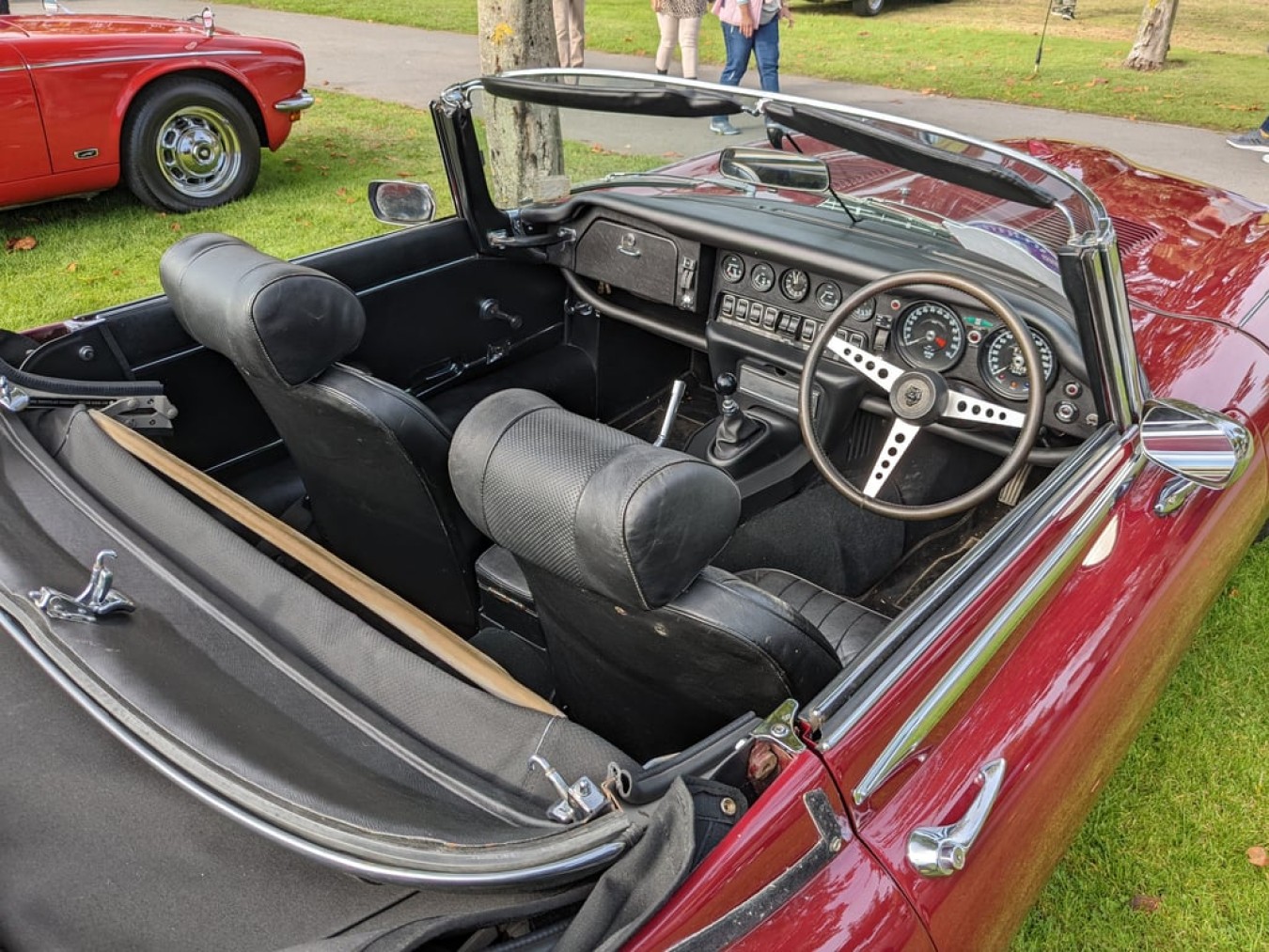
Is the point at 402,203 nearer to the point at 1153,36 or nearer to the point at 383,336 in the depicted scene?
the point at 383,336

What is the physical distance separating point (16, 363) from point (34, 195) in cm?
426

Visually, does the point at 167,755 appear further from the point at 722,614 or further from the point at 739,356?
the point at 739,356

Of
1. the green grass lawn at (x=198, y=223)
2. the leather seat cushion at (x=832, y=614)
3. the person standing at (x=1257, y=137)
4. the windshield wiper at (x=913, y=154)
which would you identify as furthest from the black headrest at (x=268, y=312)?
the person standing at (x=1257, y=137)

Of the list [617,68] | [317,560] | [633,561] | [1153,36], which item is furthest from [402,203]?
[1153,36]

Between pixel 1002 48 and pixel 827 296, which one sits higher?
pixel 827 296

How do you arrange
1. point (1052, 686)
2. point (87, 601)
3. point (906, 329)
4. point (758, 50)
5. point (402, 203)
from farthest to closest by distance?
point (758, 50) → point (402, 203) → point (906, 329) → point (1052, 686) → point (87, 601)

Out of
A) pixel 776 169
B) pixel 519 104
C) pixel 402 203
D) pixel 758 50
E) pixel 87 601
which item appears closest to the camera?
pixel 87 601

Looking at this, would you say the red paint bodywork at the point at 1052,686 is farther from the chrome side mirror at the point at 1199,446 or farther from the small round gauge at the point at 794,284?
the small round gauge at the point at 794,284

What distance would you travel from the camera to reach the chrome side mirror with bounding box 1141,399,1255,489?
190cm

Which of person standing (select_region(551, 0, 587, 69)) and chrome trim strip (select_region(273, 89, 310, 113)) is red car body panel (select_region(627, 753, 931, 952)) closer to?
chrome trim strip (select_region(273, 89, 310, 113))

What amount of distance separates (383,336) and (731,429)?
3.91 ft

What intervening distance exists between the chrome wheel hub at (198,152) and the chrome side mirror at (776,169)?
4640 mm

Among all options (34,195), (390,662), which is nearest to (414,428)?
(390,662)

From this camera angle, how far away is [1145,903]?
8.05 feet
